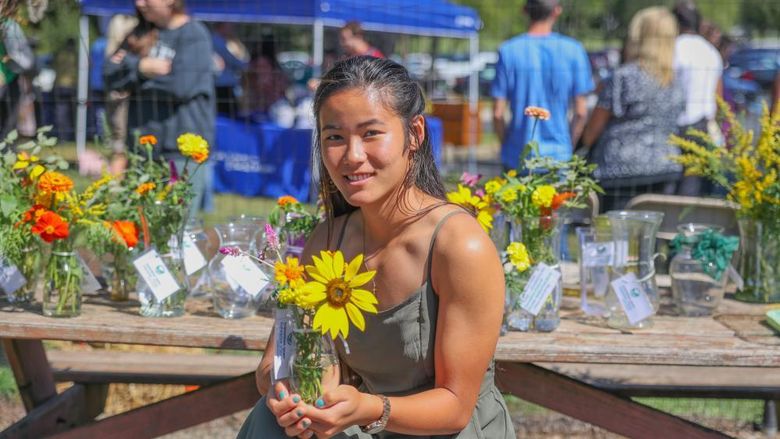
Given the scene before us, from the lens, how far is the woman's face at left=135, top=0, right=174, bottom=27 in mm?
4691

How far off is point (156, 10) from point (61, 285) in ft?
8.40

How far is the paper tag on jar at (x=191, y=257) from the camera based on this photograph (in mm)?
2646

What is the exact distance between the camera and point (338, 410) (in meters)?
1.77

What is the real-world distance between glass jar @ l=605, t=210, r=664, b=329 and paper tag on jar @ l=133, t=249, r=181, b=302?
108cm

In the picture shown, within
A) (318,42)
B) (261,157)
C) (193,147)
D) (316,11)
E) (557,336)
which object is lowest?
(261,157)

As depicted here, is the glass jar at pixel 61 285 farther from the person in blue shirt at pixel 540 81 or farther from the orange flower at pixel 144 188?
the person in blue shirt at pixel 540 81

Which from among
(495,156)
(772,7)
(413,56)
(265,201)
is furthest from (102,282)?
(413,56)

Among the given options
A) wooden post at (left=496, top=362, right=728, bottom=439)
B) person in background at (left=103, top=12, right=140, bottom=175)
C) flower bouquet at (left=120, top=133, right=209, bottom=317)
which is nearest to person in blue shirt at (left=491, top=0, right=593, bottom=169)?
person in background at (left=103, top=12, right=140, bottom=175)

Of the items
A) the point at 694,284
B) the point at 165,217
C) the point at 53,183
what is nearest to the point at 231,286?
the point at 165,217

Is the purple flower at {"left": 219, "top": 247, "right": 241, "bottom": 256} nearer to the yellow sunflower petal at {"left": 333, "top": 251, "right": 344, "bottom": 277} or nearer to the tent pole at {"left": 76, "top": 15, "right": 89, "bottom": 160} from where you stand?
the yellow sunflower petal at {"left": 333, "top": 251, "right": 344, "bottom": 277}

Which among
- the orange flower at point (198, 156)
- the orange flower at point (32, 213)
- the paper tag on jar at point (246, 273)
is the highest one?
the orange flower at point (198, 156)

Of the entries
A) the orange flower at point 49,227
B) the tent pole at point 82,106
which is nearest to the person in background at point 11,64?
the tent pole at point 82,106

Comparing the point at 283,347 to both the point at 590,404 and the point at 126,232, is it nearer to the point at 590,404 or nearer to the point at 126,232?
the point at 126,232

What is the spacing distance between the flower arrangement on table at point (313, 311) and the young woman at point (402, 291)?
50 mm
